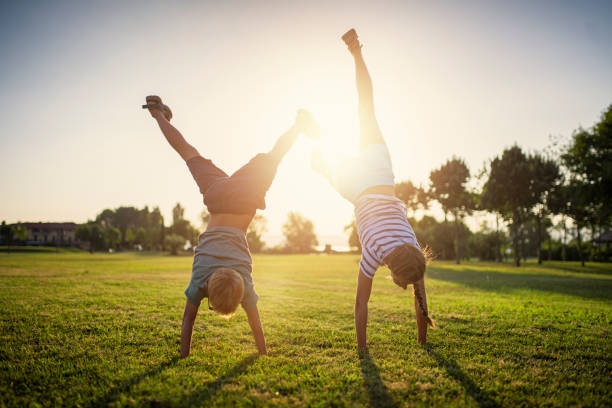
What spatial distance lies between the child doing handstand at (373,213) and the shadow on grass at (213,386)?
1.48 metres

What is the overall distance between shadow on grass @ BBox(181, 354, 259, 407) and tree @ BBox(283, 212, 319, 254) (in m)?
92.3

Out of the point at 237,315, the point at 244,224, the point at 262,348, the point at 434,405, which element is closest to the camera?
the point at 434,405

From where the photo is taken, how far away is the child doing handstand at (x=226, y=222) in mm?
3545

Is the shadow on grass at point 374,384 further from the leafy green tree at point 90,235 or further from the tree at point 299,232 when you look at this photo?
the leafy green tree at point 90,235

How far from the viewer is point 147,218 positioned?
427 feet

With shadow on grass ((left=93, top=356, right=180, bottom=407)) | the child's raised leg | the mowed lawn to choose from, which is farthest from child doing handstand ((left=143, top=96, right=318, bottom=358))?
the child's raised leg

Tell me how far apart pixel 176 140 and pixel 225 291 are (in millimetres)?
2675

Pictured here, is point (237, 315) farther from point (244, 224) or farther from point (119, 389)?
point (119, 389)

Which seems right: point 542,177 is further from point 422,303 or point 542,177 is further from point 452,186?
point 422,303

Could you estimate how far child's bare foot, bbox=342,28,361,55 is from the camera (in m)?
5.12

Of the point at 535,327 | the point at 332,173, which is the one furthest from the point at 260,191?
the point at 535,327

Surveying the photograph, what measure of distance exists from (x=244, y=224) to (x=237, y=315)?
115 inches

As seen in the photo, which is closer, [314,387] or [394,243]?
[314,387]

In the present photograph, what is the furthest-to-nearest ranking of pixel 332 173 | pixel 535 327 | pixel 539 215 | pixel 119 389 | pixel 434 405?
pixel 539 215, pixel 535 327, pixel 332 173, pixel 119 389, pixel 434 405
